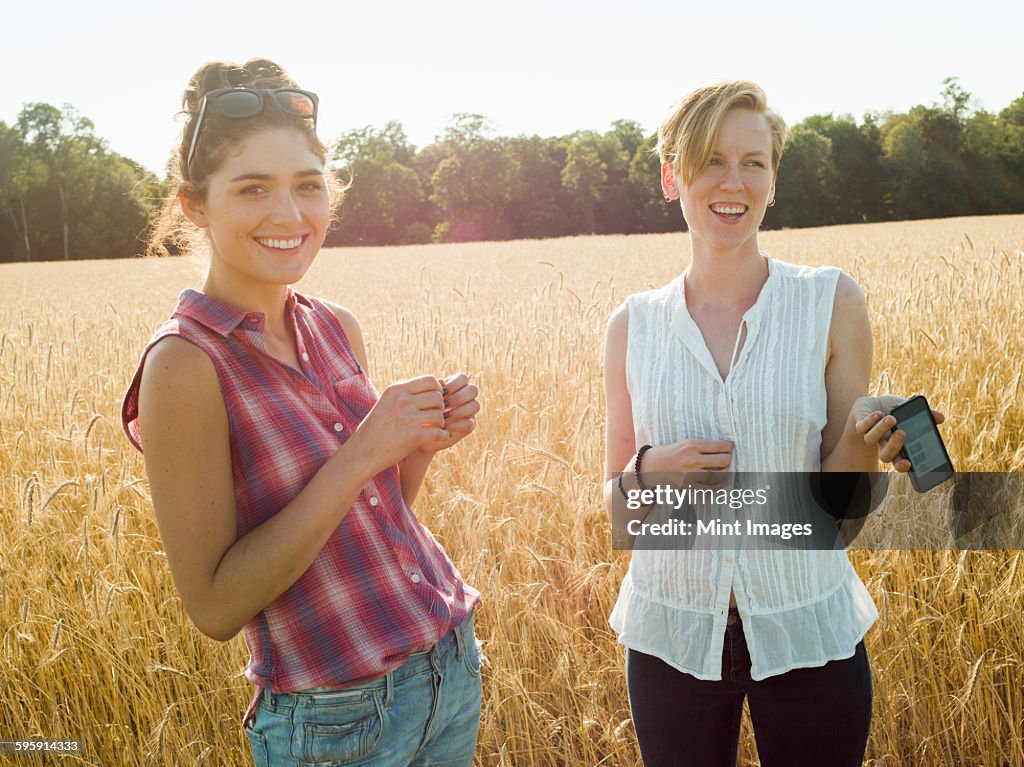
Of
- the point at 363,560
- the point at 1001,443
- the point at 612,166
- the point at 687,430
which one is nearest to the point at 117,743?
the point at 363,560

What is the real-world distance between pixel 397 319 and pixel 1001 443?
191 inches

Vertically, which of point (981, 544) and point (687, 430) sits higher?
point (687, 430)

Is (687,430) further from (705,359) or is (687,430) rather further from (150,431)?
(150,431)

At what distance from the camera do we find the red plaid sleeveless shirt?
1.24m

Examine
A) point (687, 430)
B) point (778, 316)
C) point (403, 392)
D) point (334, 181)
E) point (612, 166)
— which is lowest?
point (687, 430)

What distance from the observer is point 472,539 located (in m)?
2.56

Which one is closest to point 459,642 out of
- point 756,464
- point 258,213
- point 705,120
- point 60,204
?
point 756,464

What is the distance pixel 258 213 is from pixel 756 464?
1101mm

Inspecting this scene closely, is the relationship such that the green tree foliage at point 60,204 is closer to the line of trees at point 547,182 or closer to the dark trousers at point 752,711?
the line of trees at point 547,182

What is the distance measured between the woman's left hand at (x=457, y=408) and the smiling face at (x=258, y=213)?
0.35m

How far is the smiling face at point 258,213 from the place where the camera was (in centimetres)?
131

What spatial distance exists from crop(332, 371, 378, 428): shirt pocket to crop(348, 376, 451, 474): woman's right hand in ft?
0.64

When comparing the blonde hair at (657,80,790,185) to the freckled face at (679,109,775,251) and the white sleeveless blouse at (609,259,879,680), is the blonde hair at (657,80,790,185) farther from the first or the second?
the white sleeveless blouse at (609,259,879,680)

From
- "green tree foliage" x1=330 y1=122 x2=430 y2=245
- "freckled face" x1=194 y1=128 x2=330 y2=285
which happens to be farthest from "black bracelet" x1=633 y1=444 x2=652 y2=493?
"green tree foliage" x1=330 y1=122 x2=430 y2=245
